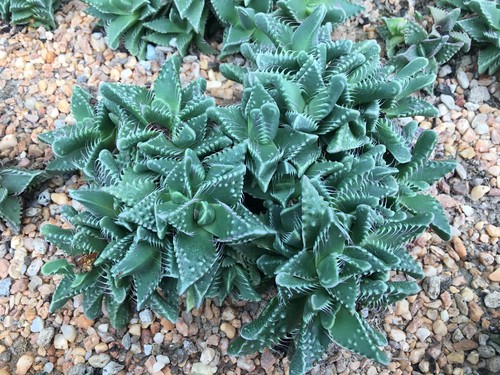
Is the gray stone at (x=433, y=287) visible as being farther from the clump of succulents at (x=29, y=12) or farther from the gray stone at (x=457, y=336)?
the clump of succulents at (x=29, y=12)

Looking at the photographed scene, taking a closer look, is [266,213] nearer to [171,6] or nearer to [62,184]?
[62,184]

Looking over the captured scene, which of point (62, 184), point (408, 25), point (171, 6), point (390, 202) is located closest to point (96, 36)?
point (171, 6)

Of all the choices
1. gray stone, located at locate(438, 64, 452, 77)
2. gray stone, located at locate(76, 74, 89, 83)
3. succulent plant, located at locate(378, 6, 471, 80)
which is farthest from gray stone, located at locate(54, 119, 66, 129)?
gray stone, located at locate(438, 64, 452, 77)

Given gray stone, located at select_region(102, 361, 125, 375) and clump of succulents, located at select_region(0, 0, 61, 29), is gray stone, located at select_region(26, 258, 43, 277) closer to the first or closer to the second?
gray stone, located at select_region(102, 361, 125, 375)

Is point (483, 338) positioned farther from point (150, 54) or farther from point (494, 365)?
point (150, 54)

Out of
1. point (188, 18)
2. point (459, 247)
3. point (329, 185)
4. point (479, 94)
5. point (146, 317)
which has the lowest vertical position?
Result: point (146, 317)

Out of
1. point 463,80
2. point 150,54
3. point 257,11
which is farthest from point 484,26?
point 150,54
